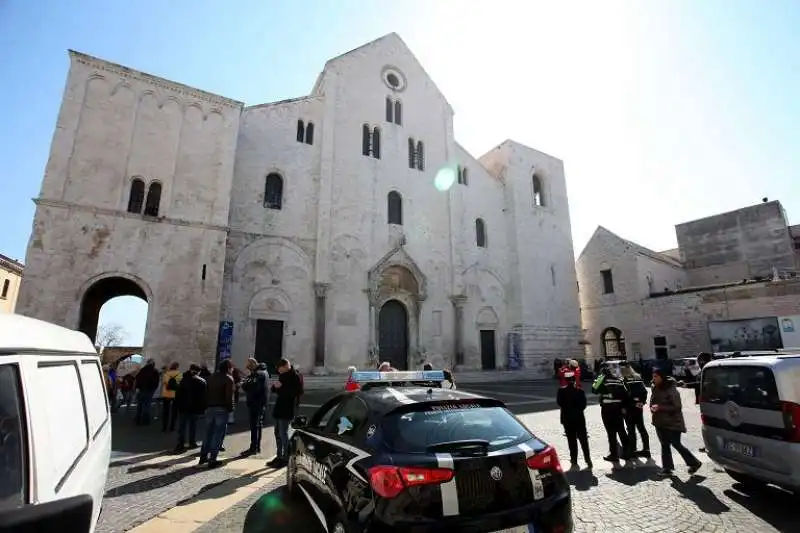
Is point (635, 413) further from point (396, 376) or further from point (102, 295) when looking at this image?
point (102, 295)

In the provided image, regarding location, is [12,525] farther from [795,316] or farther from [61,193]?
[795,316]

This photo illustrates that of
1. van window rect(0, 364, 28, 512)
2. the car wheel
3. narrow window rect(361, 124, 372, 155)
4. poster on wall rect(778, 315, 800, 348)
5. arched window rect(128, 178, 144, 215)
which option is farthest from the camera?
narrow window rect(361, 124, 372, 155)

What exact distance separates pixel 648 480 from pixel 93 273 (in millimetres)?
17186

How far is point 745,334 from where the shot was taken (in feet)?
76.1

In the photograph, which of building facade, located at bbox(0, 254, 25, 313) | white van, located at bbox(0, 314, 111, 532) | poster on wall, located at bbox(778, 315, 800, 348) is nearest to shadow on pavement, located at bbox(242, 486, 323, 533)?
white van, located at bbox(0, 314, 111, 532)

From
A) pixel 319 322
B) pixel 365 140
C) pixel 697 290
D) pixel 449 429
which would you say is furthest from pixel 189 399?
pixel 697 290

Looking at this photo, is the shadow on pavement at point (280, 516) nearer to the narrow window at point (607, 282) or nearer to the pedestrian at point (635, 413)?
the pedestrian at point (635, 413)

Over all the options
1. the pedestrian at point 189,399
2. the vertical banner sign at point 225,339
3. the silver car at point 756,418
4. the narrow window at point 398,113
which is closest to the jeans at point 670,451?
the silver car at point 756,418

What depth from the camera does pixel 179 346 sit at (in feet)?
47.3

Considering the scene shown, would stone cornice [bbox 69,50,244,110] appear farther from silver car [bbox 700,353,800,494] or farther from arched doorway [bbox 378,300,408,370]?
silver car [bbox 700,353,800,494]

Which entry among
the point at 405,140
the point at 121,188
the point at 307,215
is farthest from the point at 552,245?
the point at 121,188

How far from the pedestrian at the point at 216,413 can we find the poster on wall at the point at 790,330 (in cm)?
2827

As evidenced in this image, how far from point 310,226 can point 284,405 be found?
13.8 metres

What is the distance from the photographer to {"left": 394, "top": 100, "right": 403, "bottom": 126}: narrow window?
24.4 metres
